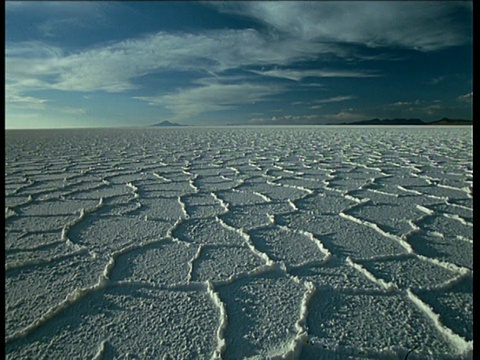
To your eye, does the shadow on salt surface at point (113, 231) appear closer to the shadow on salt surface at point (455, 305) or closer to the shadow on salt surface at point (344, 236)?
the shadow on salt surface at point (344, 236)

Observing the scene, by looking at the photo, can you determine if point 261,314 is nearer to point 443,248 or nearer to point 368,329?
point 368,329

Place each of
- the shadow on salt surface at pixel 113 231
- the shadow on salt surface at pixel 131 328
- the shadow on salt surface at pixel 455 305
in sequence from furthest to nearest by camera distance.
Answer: the shadow on salt surface at pixel 113 231 → the shadow on salt surface at pixel 455 305 → the shadow on salt surface at pixel 131 328

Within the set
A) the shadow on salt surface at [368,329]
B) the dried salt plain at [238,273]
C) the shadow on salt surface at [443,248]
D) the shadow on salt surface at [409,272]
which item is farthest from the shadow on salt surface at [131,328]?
the shadow on salt surface at [443,248]

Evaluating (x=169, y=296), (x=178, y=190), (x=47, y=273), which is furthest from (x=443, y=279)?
(x=178, y=190)

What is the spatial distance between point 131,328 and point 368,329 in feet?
2.19

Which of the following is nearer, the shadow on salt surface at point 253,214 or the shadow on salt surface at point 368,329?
the shadow on salt surface at point 368,329

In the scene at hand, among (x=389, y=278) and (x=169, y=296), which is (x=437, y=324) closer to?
(x=389, y=278)

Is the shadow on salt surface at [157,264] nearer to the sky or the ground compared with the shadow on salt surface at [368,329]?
nearer to the sky

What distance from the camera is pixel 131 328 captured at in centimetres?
90

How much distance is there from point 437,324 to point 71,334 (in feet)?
3.38

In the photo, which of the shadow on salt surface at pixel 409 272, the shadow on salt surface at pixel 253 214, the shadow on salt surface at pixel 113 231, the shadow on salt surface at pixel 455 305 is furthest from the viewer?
the shadow on salt surface at pixel 253 214

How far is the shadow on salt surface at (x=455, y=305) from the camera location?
36.4 inches

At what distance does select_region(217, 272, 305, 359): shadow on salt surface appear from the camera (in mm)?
839

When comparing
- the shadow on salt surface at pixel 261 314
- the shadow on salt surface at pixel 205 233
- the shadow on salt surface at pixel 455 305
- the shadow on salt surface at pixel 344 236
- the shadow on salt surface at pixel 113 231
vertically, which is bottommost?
the shadow on salt surface at pixel 455 305
